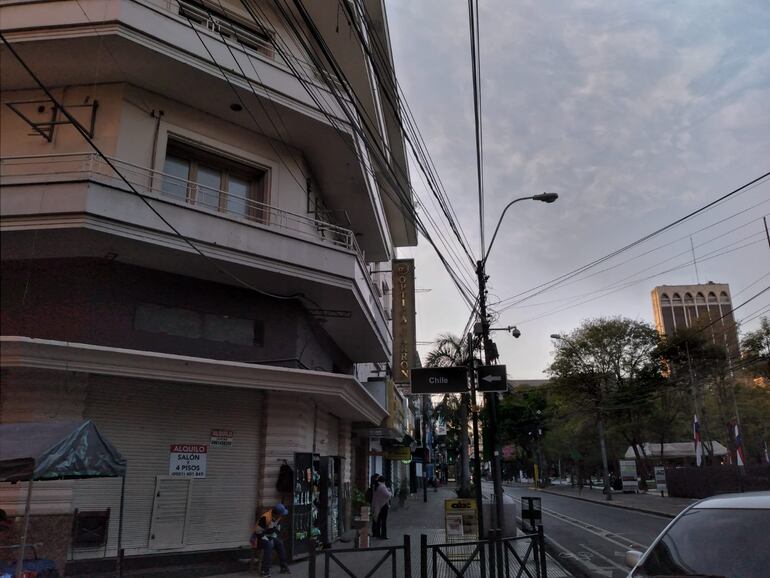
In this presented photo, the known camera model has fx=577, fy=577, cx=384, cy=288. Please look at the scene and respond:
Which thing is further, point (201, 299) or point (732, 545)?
point (201, 299)

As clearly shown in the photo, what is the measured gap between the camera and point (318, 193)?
52.6 feet

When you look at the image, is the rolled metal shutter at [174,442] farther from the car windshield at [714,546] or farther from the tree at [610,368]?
the tree at [610,368]

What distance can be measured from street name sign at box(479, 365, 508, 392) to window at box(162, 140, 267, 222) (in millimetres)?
5999

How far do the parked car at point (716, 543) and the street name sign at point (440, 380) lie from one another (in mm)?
7445

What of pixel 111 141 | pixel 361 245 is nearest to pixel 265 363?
pixel 111 141

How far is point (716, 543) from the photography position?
443 centimetres

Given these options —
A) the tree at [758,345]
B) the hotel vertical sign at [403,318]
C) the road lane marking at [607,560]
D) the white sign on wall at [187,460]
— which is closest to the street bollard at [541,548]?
the road lane marking at [607,560]

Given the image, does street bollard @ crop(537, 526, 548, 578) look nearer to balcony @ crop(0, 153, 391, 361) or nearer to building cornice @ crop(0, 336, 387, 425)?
building cornice @ crop(0, 336, 387, 425)

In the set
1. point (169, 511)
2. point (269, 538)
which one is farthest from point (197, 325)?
point (269, 538)

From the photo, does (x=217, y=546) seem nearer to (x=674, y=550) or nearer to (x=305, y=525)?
(x=305, y=525)

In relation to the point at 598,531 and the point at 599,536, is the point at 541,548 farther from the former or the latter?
the point at 598,531

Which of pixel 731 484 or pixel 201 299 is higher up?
pixel 201 299

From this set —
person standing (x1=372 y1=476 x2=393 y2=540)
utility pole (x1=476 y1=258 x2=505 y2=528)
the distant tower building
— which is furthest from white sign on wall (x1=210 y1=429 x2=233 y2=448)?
the distant tower building

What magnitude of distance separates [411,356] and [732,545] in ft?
47.5
